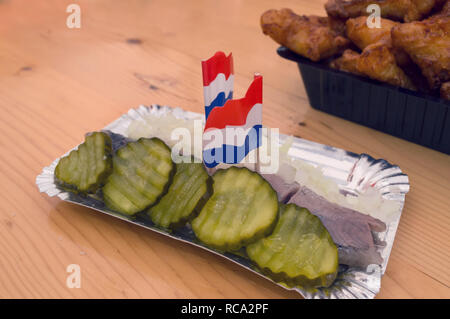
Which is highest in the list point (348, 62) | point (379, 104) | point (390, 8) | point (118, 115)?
point (390, 8)

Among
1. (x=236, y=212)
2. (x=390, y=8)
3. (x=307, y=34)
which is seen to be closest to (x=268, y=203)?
(x=236, y=212)

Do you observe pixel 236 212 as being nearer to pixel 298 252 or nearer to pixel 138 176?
pixel 298 252

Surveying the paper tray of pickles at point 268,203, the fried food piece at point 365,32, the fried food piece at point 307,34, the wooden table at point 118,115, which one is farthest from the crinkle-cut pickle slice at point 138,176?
the fried food piece at point 365,32

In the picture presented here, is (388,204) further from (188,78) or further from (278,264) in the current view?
(188,78)

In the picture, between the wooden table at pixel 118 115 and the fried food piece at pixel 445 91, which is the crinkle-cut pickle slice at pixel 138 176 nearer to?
the wooden table at pixel 118 115

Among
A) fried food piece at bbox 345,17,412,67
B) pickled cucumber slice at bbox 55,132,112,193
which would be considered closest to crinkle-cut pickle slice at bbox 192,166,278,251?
pickled cucumber slice at bbox 55,132,112,193

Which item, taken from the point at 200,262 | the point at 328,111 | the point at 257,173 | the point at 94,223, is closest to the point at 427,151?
the point at 328,111
